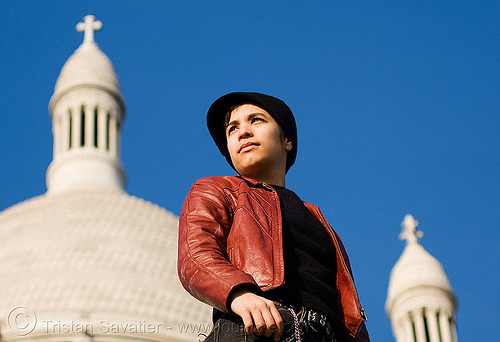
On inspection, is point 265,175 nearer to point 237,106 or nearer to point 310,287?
point 237,106

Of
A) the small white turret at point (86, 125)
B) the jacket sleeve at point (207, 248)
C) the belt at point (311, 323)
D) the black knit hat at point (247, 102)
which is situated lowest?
the belt at point (311, 323)

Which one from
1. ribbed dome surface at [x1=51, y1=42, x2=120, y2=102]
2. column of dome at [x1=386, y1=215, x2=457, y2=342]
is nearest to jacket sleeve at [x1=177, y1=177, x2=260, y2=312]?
column of dome at [x1=386, y1=215, x2=457, y2=342]

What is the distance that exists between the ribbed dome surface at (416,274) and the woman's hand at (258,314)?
3097 cm

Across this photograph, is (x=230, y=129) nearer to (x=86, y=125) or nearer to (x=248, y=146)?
(x=248, y=146)

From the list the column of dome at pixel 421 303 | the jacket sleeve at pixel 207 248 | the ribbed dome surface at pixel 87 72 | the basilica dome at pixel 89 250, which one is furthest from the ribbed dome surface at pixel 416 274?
the jacket sleeve at pixel 207 248

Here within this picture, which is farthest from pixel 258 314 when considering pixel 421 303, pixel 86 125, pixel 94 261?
pixel 86 125

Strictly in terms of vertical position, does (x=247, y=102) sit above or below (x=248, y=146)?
above

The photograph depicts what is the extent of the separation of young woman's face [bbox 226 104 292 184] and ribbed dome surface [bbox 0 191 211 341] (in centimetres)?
3135

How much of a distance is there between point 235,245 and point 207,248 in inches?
7.8

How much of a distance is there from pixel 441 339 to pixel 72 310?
35.4 ft

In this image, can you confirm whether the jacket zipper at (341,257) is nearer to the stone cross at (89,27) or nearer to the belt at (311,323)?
the belt at (311,323)

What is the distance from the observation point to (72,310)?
39000mm

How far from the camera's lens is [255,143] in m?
6.16

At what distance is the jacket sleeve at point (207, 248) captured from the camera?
5332 mm
